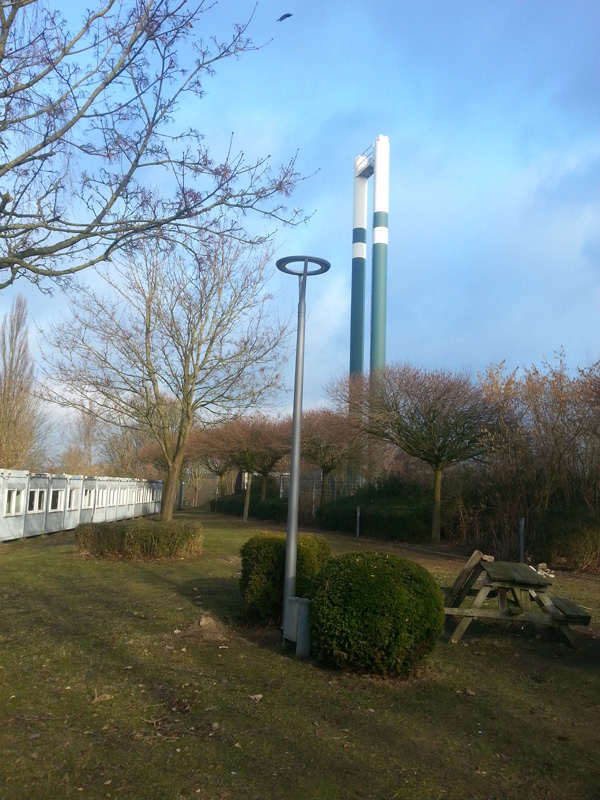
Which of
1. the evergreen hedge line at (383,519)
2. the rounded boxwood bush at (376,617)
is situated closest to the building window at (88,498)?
the evergreen hedge line at (383,519)

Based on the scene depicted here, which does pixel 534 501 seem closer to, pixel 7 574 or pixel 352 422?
pixel 352 422

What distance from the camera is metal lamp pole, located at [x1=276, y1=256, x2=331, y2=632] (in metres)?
6.88

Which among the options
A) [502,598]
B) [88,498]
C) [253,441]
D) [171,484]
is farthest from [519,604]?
[88,498]

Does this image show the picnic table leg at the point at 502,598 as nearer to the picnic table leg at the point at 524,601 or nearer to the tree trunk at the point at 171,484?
the picnic table leg at the point at 524,601

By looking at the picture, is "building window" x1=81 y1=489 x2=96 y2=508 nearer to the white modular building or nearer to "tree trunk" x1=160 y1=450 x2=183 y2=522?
the white modular building

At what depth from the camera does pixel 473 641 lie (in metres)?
7.28

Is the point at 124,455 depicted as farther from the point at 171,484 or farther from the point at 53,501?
the point at 171,484

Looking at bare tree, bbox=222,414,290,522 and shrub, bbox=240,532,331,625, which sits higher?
bare tree, bbox=222,414,290,522

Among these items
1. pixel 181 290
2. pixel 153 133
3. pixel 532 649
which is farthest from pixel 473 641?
pixel 181 290

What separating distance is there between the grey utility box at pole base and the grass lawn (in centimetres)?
17

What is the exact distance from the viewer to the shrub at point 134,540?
43.9 ft

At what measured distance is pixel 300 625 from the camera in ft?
20.7

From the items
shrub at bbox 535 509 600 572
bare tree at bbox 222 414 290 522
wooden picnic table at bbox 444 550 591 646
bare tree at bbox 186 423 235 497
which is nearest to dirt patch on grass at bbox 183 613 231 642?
wooden picnic table at bbox 444 550 591 646

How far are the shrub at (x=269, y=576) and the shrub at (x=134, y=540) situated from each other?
6029mm
